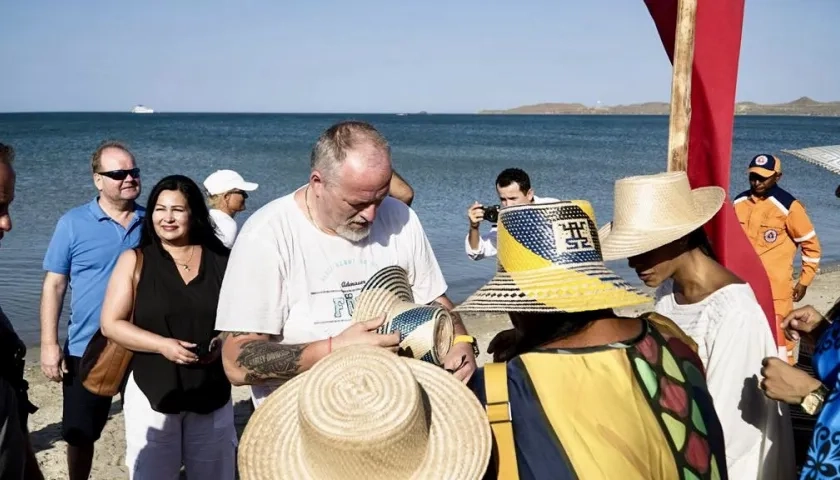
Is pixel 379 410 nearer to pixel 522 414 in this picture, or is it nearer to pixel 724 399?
pixel 522 414

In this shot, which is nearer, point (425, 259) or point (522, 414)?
point (522, 414)

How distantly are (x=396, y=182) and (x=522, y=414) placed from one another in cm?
340

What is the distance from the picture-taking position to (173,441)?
3.81 m

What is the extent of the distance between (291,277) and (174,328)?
4.31 feet

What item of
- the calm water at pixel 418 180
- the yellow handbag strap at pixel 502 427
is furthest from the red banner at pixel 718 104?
the calm water at pixel 418 180

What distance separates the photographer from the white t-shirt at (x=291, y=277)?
2.69m

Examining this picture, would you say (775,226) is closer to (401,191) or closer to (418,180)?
(401,191)

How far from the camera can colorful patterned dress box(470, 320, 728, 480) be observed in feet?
5.56

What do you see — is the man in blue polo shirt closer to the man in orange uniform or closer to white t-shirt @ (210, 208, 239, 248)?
white t-shirt @ (210, 208, 239, 248)

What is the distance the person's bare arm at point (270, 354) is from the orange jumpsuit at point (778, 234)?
5024mm

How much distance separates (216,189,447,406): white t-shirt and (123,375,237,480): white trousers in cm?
108

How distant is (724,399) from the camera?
265 cm

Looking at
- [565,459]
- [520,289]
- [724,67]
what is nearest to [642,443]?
[565,459]

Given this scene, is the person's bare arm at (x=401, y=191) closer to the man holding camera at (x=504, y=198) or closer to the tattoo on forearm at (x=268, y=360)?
the man holding camera at (x=504, y=198)
